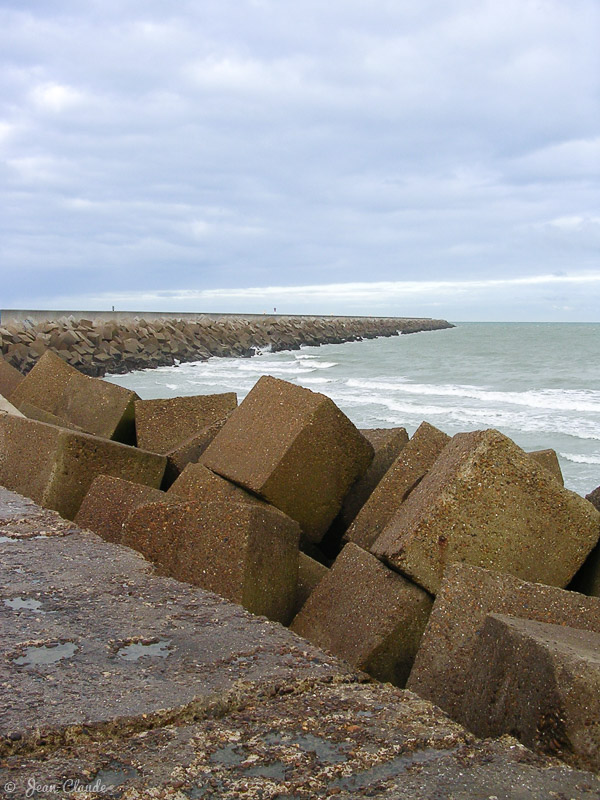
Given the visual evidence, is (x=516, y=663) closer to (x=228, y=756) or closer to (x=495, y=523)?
(x=228, y=756)

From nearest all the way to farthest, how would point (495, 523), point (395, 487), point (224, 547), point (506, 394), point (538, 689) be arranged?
1. point (538, 689)
2. point (224, 547)
3. point (495, 523)
4. point (395, 487)
5. point (506, 394)

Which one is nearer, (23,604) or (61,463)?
(23,604)

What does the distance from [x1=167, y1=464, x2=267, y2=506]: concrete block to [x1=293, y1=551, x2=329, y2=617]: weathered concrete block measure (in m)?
0.58

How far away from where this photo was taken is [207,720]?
1.71 meters

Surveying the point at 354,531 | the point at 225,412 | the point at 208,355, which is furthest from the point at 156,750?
the point at 208,355

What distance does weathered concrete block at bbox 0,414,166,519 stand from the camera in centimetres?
418

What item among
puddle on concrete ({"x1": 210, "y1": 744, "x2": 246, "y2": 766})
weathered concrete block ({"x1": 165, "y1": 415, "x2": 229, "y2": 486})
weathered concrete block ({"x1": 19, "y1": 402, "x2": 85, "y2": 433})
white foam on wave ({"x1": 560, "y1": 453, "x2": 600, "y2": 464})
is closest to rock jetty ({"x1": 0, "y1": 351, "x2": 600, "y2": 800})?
puddle on concrete ({"x1": 210, "y1": 744, "x2": 246, "y2": 766})

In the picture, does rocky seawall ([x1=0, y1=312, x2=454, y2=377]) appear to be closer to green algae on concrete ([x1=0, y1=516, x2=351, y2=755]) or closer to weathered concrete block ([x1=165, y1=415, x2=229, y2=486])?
weathered concrete block ([x1=165, y1=415, x2=229, y2=486])

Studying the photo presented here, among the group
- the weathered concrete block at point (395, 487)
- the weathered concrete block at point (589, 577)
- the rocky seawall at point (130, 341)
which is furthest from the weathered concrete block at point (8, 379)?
the rocky seawall at point (130, 341)

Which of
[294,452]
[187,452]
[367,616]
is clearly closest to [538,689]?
[367,616]

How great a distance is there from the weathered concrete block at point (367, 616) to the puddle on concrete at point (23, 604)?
1172 millimetres

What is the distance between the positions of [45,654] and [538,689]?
1298mm

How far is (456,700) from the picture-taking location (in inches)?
96.1

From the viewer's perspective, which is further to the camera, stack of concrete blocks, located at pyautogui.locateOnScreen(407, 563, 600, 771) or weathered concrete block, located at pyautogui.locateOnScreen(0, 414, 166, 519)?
weathered concrete block, located at pyautogui.locateOnScreen(0, 414, 166, 519)
